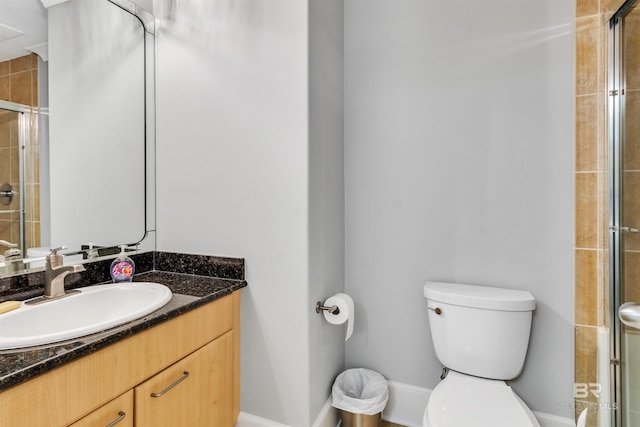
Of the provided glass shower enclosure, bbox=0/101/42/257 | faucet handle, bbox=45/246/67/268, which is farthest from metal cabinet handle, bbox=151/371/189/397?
glass shower enclosure, bbox=0/101/42/257

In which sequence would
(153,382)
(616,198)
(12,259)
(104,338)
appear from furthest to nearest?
(616,198) < (12,259) < (153,382) < (104,338)

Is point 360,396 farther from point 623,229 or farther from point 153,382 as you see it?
point 623,229

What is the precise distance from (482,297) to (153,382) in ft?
4.16

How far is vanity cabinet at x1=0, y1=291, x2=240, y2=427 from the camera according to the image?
0.76m

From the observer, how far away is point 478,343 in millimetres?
1380

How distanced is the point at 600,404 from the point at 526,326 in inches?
16.3

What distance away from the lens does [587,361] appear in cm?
139

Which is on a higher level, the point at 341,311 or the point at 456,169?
the point at 456,169

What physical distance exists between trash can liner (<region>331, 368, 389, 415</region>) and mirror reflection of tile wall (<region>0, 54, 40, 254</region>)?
4.69ft

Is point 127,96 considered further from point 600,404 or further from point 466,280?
point 600,404

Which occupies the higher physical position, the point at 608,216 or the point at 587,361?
the point at 608,216

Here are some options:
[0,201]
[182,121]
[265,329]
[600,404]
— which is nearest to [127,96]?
[182,121]

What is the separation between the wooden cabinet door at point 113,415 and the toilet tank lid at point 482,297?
120 cm

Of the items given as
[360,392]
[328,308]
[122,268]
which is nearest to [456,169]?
[328,308]
